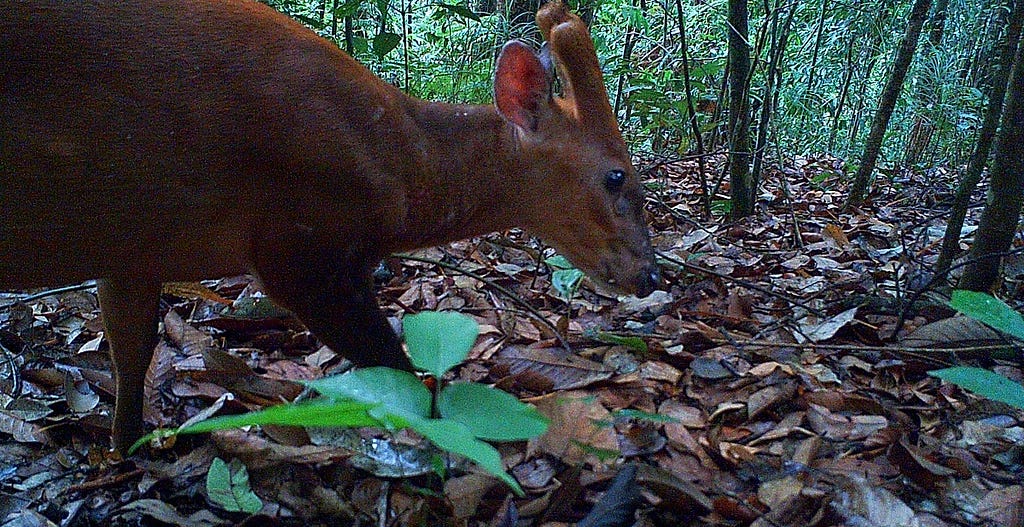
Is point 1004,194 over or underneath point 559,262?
over

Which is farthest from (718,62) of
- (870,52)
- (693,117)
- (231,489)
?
(231,489)

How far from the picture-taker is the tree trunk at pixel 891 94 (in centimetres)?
501

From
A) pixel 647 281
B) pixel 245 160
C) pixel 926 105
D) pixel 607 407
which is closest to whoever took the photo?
pixel 245 160

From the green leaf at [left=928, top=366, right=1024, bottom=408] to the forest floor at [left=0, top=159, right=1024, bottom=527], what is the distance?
0.27 m

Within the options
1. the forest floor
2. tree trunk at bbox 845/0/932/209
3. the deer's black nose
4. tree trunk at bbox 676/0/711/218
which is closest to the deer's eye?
the deer's black nose

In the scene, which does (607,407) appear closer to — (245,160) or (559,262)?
(559,262)

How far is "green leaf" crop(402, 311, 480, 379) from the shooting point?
1567mm

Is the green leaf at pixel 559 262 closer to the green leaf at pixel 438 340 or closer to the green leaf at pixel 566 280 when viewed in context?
the green leaf at pixel 566 280

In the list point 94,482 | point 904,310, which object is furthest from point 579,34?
point 94,482

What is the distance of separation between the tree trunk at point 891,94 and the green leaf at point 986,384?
3615 mm

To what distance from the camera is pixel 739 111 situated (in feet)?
16.7

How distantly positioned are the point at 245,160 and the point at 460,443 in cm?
156

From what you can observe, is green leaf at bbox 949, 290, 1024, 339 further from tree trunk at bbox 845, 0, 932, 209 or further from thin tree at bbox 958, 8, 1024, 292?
tree trunk at bbox 845, 0, 932, 209

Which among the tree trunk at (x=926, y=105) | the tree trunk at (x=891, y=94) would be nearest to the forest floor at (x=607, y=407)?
the tree trunk at (x=891, y=94)
